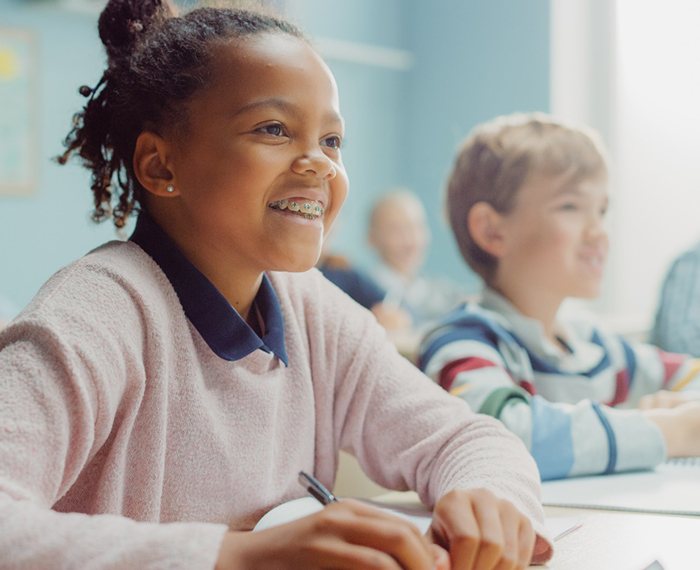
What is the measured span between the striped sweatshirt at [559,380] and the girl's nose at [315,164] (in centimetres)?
32

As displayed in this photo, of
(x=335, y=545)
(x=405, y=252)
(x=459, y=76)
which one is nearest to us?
(x=335, y=545)

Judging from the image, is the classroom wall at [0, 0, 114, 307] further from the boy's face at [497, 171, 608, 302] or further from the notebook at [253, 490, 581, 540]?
the notebook at [253, 490, 581, 540]

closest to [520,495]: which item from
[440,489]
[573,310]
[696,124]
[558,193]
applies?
[440,489]

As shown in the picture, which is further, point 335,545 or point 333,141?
point 333,141

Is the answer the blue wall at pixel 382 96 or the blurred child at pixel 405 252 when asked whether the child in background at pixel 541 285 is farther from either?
the blurred child at pixel 405 252

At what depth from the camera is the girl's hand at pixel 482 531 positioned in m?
0.53

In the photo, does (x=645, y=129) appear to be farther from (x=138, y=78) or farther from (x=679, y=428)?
(x=138, y=78)

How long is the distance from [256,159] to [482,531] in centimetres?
33

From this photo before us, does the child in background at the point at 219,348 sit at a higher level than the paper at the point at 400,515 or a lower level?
higher

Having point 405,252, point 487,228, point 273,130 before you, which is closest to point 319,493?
point 273,130

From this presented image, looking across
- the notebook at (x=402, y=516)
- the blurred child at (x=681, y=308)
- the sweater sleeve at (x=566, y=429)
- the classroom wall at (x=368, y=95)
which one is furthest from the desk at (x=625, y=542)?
the classroom wall at (x=368, y=95)

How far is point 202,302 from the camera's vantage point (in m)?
0.71

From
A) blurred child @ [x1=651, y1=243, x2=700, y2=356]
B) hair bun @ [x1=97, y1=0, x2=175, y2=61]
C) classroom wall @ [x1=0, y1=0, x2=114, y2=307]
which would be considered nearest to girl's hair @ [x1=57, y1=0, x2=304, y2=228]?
hair bun @ [x1=97, y1=0, x2=175, y2=61]

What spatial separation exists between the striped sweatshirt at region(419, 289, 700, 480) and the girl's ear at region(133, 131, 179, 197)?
39 cm
